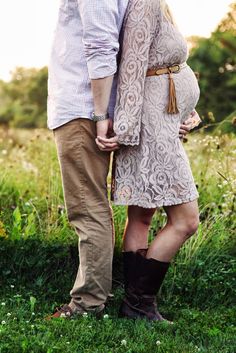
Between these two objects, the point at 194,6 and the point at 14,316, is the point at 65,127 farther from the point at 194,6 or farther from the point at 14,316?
the point at 194,6

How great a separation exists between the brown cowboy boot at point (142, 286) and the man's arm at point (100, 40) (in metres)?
0.91

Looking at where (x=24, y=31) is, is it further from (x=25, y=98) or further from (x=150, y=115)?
(x=150, y=115)

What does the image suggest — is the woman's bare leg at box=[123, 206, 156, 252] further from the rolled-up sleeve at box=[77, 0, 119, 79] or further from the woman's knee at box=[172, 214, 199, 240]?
the rolled-up sleeve at box=[77, 0, 119, 79]

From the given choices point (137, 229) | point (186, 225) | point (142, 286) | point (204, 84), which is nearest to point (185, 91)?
point (186, 225)

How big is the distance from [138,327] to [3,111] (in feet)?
42.7

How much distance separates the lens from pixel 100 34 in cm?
364

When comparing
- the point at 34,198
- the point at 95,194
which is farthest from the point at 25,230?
the point at 95,194

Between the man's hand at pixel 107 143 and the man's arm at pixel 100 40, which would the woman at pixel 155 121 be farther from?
the man's arm at pixel 100 40

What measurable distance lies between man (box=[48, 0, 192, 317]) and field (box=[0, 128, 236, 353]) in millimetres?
306

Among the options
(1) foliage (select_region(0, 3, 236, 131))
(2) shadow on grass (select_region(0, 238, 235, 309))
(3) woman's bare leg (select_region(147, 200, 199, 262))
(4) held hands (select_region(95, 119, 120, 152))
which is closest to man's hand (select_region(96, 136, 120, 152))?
(4) held hands (select_region(95, 119, 120, 152))

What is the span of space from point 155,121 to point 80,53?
48 cm

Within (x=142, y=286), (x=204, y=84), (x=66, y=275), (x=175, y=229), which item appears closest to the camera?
(x=175, y=229)

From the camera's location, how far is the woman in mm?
3787

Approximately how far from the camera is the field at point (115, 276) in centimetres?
372
